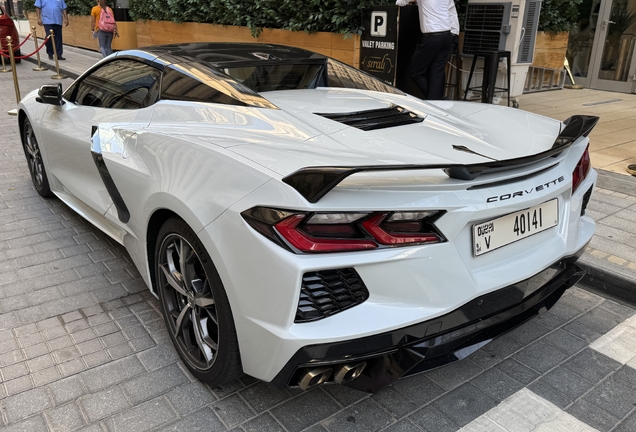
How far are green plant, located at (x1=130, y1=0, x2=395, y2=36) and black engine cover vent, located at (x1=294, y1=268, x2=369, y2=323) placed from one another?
7151 millimetres

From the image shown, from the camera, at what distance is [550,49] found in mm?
10641

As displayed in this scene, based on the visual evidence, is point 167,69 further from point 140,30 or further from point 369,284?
point 140,30

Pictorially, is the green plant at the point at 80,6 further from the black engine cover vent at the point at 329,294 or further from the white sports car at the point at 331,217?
the black engine cover vent at the point at 329,294

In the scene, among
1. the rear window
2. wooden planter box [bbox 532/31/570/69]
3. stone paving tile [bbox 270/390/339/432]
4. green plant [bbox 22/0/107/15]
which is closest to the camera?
stone paving tile [bbox 270/390/339/432]

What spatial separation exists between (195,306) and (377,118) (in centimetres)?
129

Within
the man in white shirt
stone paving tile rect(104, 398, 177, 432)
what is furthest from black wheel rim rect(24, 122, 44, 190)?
the man in white shirt

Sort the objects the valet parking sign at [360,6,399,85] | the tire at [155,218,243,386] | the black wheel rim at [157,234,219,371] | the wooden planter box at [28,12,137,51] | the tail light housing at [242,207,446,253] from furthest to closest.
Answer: the wooden planter box at [28,12,137,51], the valet parking sign at [360,6,399,85], the black wheel rim at [157,234,219,371], the tire at [155,218,243,386], the tail light housing at [242,207,446,253]

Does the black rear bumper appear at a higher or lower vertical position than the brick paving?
higher

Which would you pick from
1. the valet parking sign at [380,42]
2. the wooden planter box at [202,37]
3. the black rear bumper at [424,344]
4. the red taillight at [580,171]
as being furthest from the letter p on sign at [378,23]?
the black rear bumper at [424,344]

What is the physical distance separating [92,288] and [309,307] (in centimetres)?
220

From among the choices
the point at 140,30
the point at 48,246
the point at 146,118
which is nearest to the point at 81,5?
the point at 140,30

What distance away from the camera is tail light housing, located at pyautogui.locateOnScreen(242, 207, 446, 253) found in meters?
1.93

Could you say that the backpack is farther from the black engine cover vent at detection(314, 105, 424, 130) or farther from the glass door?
the black engine cover vent at detection(314, 105, 424, 130)

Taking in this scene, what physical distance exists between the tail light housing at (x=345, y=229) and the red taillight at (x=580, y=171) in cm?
100
